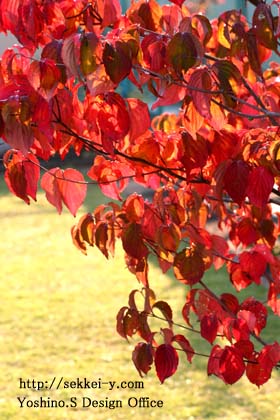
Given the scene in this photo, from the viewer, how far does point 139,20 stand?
249 cm

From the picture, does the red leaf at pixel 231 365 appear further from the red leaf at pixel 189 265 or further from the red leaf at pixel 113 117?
the red leaf at pixel 113 117

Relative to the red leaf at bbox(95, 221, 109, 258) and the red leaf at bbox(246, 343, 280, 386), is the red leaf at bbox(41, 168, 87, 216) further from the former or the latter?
the red leaf at bbox(246, 343, 280, 386)

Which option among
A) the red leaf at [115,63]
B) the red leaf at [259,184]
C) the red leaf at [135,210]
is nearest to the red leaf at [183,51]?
the red leaf at [115,63]

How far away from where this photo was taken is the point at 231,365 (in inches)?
101

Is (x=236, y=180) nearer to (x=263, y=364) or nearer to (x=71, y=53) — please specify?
(x=71, y=53)

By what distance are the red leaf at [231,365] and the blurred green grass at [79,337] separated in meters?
1.95

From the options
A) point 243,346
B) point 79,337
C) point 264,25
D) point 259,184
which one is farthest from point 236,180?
point 79,337

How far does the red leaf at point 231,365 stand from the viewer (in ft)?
8.38

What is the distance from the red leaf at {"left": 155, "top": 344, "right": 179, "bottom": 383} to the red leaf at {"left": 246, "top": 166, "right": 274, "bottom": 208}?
1.99ft

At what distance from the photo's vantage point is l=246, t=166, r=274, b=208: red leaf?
2174 millimetres

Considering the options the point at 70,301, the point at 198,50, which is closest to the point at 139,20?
the point at 198,50

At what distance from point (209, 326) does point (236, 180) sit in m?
0.66

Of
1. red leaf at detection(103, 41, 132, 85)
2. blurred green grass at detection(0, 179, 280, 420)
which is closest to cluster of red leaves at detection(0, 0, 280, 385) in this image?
red leaf at detection(103, 41, 132, 85)

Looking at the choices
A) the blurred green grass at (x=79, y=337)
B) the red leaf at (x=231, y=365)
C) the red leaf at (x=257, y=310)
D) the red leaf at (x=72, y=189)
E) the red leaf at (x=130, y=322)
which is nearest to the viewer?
the red leaf at (x=72, y=189)
